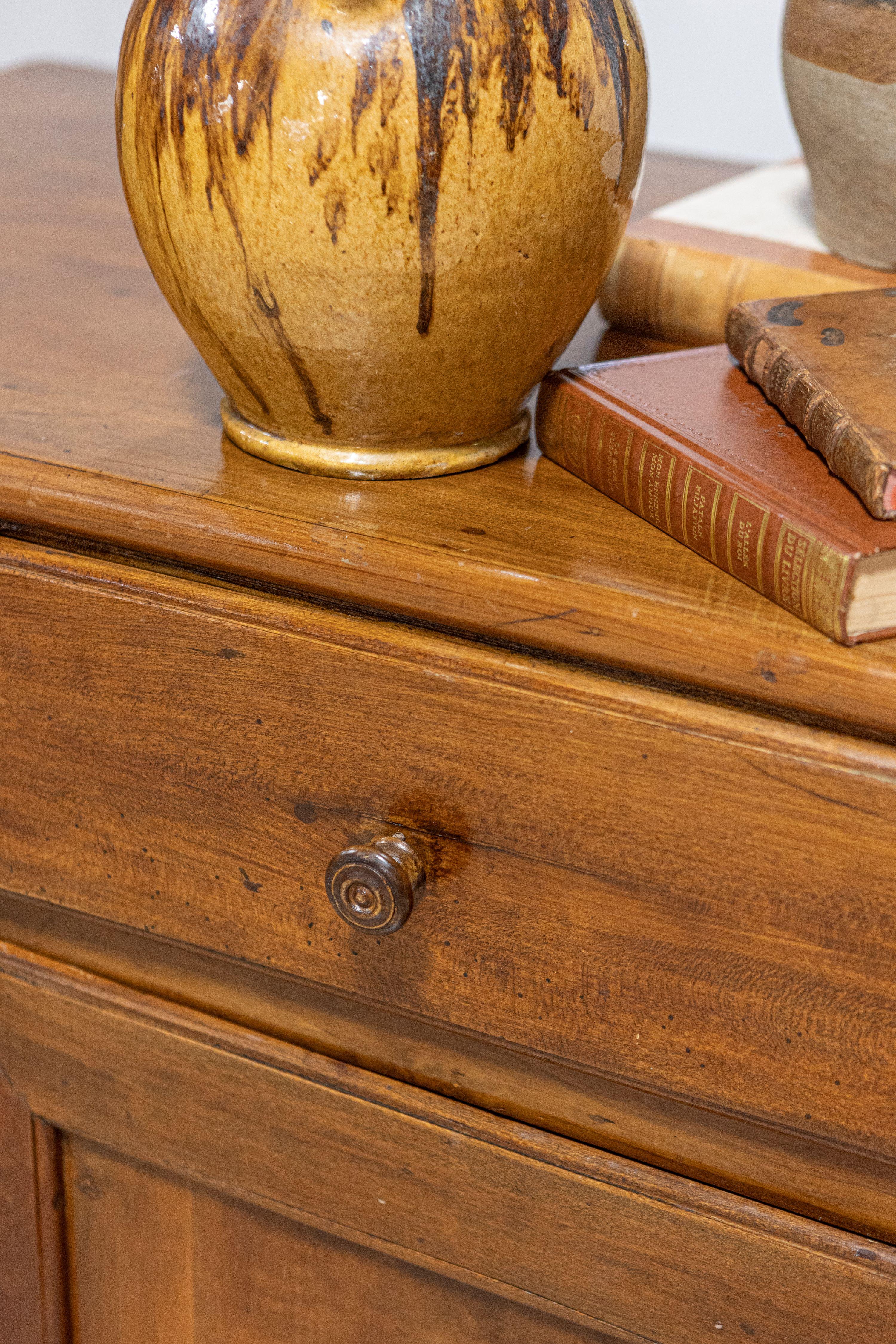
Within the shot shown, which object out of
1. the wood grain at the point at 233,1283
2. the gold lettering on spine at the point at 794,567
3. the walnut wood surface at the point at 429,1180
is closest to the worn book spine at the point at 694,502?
the gold lettering on spine at the point at 794,567

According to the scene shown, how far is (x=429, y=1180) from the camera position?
561 mm

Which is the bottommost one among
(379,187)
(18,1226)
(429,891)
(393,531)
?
(18,1226)

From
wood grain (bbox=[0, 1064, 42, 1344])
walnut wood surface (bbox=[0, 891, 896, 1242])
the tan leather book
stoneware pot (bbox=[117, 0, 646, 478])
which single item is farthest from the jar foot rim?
wood grain (bbox=[0, 1064, 42, 1344])

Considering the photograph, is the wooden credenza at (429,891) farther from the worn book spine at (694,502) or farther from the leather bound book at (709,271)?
the leather bound book at (709,271)

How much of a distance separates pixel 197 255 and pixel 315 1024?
34cm

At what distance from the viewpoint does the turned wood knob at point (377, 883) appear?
458mm

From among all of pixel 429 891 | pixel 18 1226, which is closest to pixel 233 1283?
pixel 18 1226

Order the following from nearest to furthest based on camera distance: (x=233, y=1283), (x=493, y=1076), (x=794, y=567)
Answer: (x=794, y=567)
(x=493, y=1076)
(x=233, y=1283)

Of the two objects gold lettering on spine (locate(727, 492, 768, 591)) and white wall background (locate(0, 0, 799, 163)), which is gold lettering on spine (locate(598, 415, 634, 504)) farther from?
white wall background (locate(0, 0, 799, 163))

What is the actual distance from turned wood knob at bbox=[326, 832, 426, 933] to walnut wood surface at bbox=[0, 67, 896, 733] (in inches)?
3.5

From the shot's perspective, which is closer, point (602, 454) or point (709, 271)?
point (602, 454)

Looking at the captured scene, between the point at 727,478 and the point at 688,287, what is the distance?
0.76 ft

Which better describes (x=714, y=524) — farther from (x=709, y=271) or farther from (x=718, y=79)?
(x=718, y=79)

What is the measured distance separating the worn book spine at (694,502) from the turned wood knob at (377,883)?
156 mm
